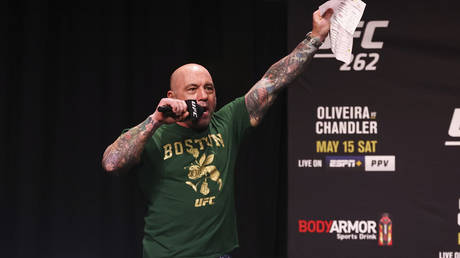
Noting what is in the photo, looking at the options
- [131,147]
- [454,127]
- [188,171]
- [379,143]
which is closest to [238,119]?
[188,171]

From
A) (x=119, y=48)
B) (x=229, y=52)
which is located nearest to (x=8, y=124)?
Answer: (x=119, y=48)

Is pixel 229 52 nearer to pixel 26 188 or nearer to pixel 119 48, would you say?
pixel 119 48

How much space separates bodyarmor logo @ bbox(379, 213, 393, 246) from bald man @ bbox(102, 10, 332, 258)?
140 centimetres

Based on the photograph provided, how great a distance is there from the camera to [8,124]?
13.0ft

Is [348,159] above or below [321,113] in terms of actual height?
below

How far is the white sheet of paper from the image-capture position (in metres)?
2.33

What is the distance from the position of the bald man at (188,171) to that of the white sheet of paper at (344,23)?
1.7 inches

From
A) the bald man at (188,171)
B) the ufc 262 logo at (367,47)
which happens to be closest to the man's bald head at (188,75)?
the bald man at (188,171)

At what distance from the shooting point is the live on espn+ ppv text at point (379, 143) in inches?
134

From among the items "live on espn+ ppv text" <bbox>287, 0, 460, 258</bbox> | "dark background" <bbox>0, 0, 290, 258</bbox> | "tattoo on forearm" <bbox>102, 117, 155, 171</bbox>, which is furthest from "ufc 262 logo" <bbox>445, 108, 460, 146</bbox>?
"tattoo on forearm" <bbox>102, 117, 155, 171</bbox>

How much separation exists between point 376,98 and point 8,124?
2.62m

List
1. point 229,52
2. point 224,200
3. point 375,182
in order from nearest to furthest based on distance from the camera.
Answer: point 224,200 → point 375,182 → point 229,52

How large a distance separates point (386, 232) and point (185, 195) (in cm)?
169

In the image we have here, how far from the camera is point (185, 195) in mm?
2240
